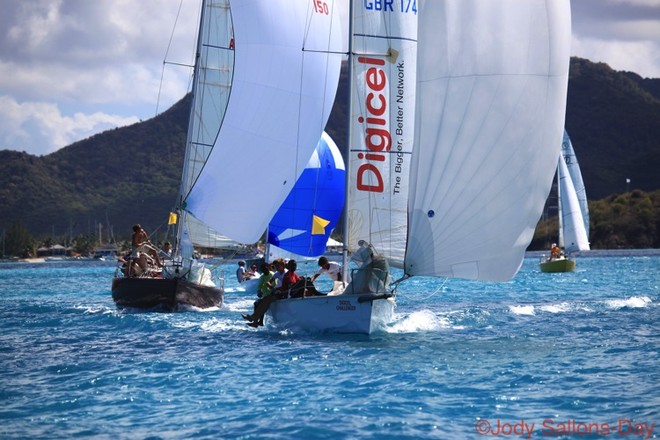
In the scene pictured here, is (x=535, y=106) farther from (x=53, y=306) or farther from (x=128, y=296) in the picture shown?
(x=53, y=306)

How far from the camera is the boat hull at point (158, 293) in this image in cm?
2862

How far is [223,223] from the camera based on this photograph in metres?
27.2

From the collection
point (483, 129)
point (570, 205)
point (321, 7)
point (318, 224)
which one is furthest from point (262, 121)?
point (570, 205)

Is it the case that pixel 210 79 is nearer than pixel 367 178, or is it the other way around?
pixel 367 178

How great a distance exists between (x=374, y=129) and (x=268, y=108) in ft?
16.1

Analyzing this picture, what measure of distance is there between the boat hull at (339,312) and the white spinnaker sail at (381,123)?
1.88 m

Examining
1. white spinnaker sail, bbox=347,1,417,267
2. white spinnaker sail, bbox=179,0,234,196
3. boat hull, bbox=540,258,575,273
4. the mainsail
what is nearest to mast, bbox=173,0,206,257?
white spinnaker sail, bbox=179,0,234,196

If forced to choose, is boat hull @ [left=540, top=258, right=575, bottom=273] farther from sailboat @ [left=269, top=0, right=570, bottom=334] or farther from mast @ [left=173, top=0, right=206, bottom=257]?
sailboat @ [left=269, top=0, right=570, bottom=334]

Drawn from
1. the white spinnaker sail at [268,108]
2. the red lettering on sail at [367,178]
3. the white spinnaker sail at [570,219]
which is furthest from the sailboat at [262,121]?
the white spinnaker sail at [570,219]

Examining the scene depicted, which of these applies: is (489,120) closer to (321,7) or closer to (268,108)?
(268,108)

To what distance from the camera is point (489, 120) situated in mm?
17797

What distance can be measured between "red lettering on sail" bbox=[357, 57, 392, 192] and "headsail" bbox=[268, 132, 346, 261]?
1384 cm

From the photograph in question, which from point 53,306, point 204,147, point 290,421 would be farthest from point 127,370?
point 53,306

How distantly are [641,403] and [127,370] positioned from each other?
27.0ft
